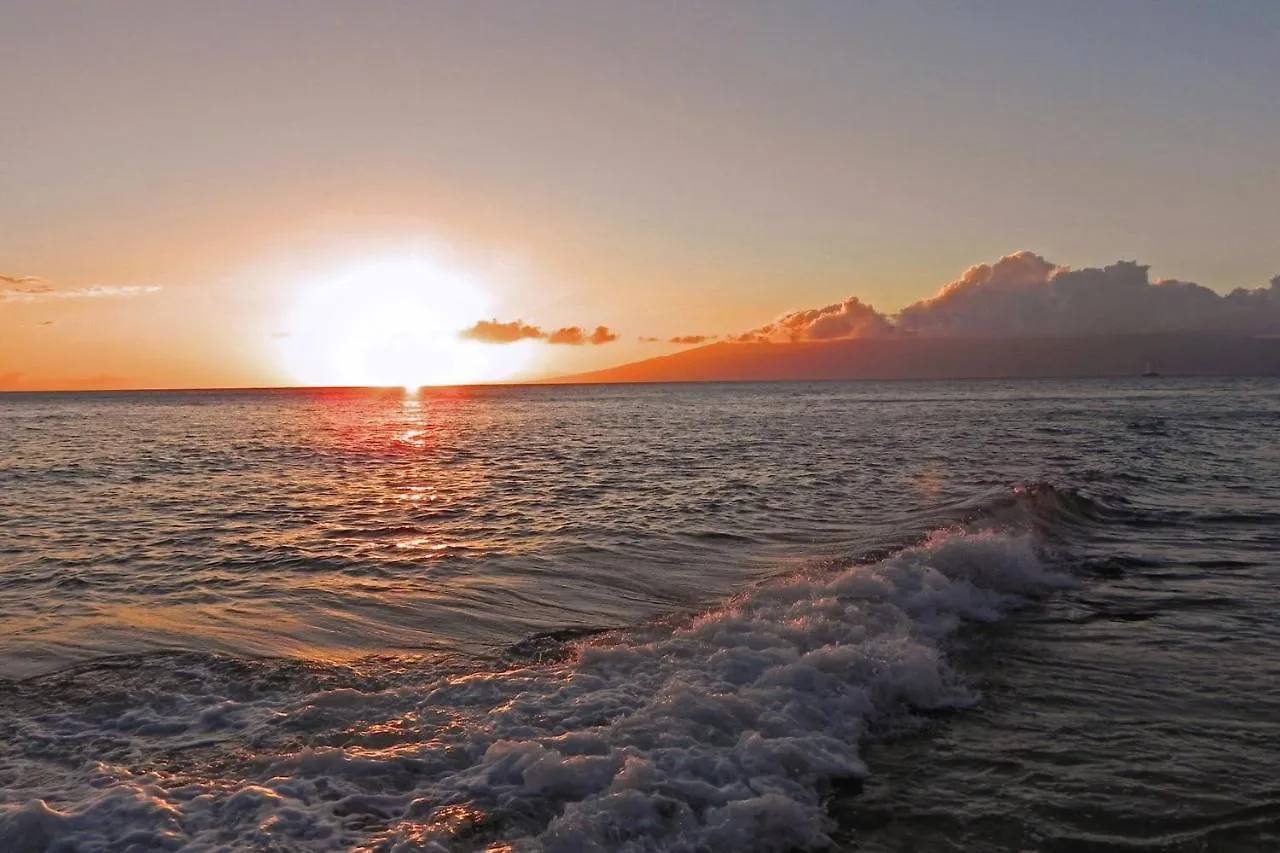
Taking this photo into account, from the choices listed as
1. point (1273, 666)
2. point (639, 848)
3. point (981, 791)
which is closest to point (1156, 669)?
point (1273, 666)

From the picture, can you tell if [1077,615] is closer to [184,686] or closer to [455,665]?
[455,665]

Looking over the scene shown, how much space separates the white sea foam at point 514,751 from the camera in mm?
6598

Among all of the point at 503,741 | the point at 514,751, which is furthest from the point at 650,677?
the point at 514,751

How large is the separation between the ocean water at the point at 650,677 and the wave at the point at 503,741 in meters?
0.04

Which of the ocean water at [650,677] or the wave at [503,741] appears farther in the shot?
the ocean water at [650,677]

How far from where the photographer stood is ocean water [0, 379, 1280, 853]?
6773mm

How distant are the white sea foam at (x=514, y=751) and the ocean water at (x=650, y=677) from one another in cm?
4

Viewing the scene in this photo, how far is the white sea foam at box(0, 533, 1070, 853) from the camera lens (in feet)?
21.6

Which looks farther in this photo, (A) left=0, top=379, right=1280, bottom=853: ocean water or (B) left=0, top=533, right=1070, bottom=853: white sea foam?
(A) left=0, top=379, right=1280, bottom=853: ocean water

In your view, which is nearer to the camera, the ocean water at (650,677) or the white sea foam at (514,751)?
the white sea foam at (514,751)

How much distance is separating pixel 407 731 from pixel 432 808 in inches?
60.9

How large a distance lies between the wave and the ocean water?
0.04 meters

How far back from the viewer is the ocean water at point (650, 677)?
6.77m

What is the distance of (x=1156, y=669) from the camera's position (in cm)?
1008
